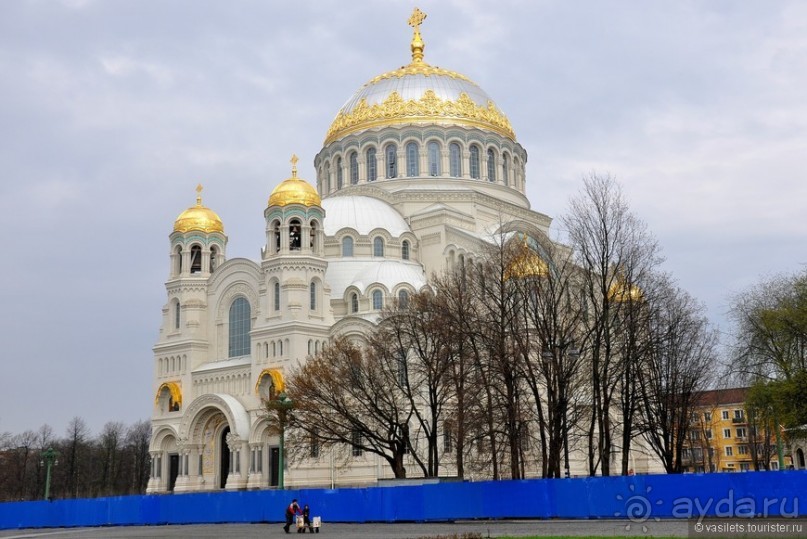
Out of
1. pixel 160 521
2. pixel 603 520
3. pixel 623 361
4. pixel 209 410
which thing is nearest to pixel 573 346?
pixel 623 361

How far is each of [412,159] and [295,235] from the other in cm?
1193

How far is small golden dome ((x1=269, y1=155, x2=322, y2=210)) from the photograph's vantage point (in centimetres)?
4856

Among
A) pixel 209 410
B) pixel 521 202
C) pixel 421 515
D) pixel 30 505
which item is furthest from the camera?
pixel 521 202

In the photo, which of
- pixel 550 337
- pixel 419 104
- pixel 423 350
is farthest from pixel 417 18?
pixel 550 337

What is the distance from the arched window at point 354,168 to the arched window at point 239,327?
1230cm

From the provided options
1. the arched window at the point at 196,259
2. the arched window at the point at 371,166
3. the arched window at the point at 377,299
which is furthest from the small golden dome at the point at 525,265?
the arched window at the point at 371,166

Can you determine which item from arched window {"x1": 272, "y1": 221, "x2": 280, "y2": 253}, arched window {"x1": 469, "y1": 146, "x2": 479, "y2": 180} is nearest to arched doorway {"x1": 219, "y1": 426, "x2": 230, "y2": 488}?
arched window {"x1": 272, "y1": 221, "x2": 280, "y2": 253}

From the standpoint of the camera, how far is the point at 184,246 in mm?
52969

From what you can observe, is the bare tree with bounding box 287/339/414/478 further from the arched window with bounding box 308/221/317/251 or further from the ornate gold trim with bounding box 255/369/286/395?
the arched window with bounding box 308/221/317/251

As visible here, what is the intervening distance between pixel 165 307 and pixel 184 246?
354 centimetres

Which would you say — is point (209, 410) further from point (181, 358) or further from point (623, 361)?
point (623, 361)

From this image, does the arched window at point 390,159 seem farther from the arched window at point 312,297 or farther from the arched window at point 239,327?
the arched window at point 239,327

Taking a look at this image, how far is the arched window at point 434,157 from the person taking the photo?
58000mm

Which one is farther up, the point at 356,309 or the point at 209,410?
the point at 356,309
